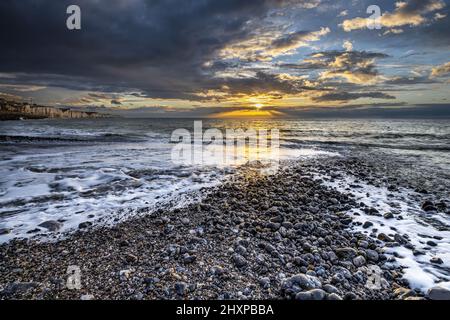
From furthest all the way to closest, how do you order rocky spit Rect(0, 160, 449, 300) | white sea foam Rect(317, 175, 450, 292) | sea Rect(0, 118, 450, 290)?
1. sea Rect(0, 118, 450, 290)
2. white sea foam Rect(317, 175, 450, 292)
3. rocky spit Rect(0, 160, 449, 300)

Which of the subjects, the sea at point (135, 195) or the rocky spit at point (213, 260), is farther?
the sea at point (135, 195)

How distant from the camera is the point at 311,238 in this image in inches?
218

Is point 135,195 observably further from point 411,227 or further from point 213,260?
point 411,227

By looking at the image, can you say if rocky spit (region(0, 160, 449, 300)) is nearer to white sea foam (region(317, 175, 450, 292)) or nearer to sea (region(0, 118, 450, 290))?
white sea foam (region(317, 175, 450, 292))

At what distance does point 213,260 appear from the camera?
4.57 meters

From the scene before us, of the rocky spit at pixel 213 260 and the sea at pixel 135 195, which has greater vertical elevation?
the sea at pixel 135 195

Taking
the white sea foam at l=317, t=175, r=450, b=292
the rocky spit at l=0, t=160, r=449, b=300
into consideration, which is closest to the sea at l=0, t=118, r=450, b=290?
the white sea foam at l=317, t=175, r=450, b=292

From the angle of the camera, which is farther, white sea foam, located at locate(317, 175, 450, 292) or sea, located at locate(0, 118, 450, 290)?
sea, located at locate(0, 118, 450, 290)

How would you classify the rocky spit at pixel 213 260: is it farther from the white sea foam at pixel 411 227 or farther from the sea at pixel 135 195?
the sea at pixel 135 195

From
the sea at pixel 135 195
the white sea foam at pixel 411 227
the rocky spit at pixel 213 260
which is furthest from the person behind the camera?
the sea at pixel 135 195

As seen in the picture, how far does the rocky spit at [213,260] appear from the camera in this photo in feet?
12.3

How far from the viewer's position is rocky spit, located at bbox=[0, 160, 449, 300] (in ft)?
12.3

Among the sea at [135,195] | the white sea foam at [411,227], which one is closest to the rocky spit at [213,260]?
the white sea foam at [411,227]
